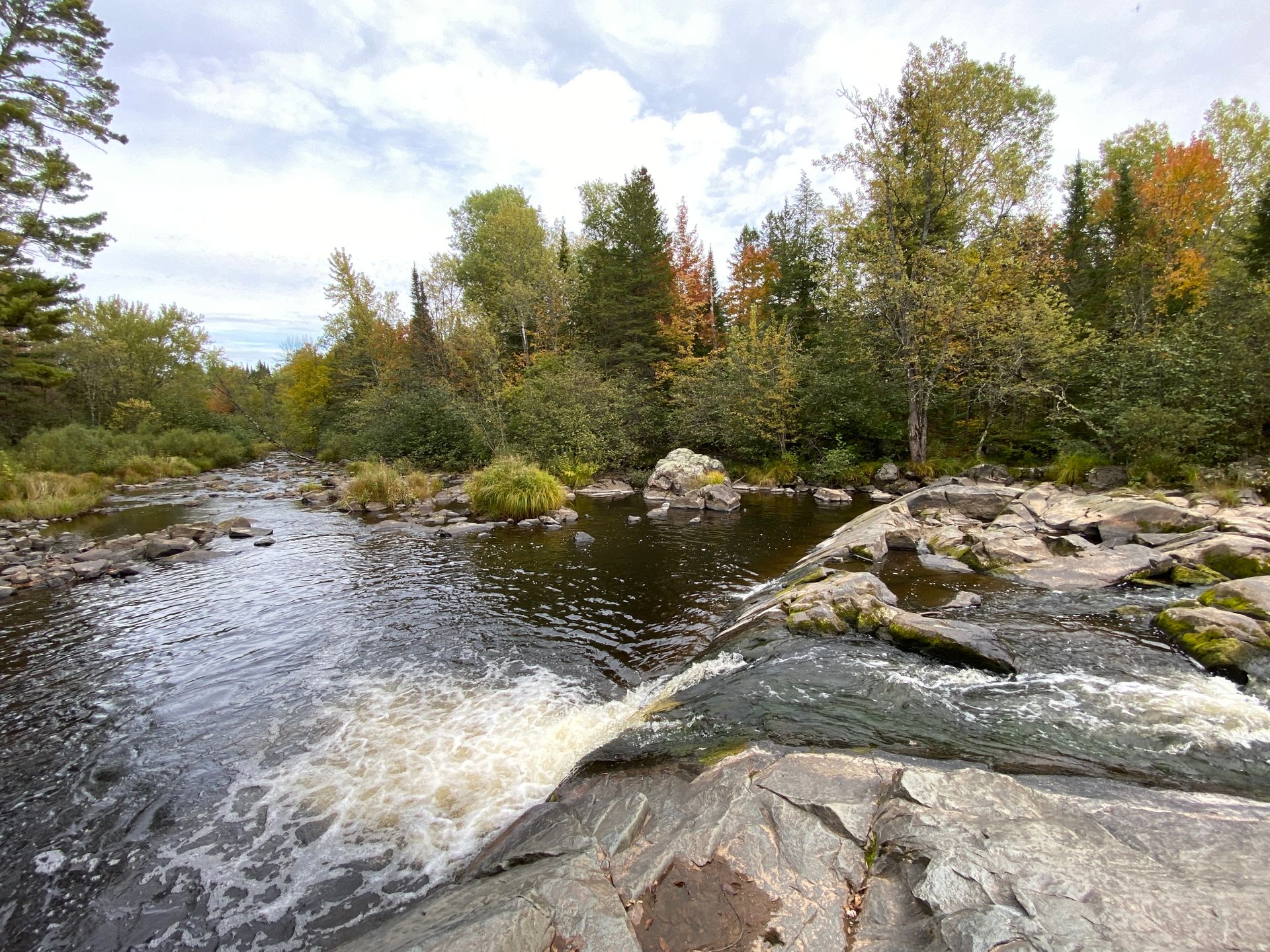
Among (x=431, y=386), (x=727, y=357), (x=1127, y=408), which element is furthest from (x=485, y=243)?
(x=1127, y=408)

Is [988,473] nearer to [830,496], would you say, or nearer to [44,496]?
[830,496]

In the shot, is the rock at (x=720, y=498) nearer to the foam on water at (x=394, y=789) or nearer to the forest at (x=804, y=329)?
the forest at (x=804, y=329)

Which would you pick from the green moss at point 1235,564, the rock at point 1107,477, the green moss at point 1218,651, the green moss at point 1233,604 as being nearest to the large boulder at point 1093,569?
the green moss at point 1235,564

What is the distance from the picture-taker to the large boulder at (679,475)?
842 inches

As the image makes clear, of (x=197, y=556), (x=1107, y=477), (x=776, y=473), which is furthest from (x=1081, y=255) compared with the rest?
(x=197, y=556)

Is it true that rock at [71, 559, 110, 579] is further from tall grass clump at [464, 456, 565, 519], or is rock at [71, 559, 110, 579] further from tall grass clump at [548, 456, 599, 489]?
tall grass clump at [548, 456, 599, 489]

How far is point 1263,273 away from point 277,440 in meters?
61.6

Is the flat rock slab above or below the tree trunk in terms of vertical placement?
below

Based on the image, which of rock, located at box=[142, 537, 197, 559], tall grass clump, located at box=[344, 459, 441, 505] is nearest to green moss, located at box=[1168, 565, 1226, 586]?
tall grass clump, located at box=[344, 459, 441, 505]

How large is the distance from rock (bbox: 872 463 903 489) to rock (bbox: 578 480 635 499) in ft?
34.5

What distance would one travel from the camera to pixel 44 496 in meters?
17.7

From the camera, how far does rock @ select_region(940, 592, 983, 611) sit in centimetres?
759

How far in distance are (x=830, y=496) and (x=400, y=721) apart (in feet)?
56.4

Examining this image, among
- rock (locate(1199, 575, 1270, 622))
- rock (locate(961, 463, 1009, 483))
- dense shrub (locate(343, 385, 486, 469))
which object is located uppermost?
dense shrub (locate(343, 385, 486, 469))
